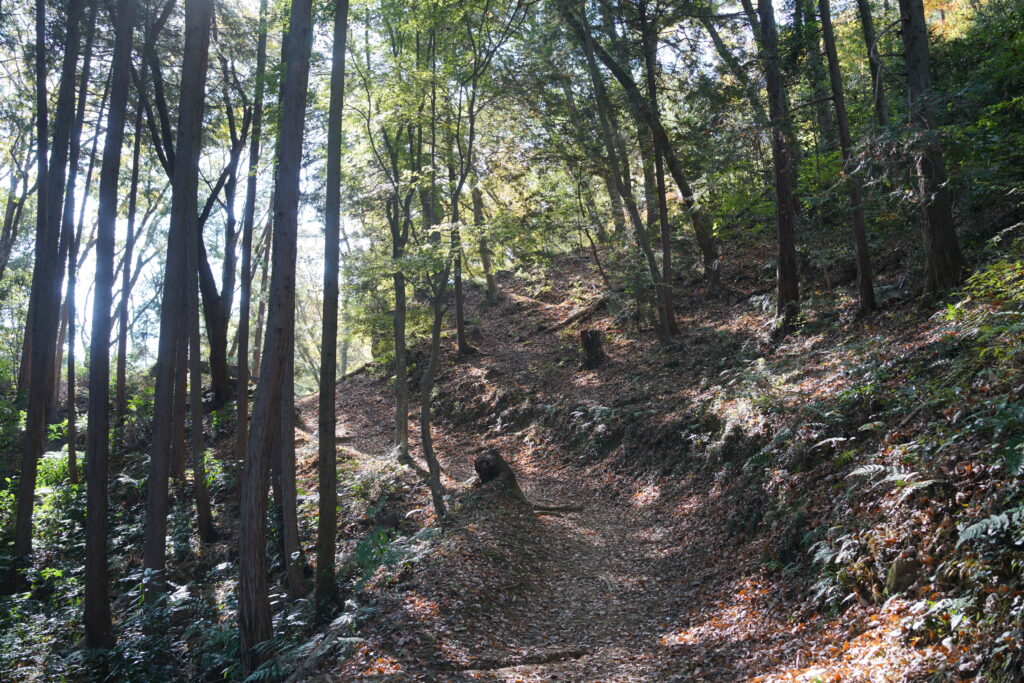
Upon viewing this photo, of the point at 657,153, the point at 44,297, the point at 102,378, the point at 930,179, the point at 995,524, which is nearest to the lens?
the point at 995,524

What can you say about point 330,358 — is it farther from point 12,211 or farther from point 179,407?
point 12,211

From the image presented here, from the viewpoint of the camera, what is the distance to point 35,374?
12.5 metres

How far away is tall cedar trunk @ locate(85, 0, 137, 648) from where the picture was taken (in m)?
9.48

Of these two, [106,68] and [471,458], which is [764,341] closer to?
[471,458]

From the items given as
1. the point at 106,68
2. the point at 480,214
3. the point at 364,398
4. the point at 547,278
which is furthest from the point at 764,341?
the point at 106,68

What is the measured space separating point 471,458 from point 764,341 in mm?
7811

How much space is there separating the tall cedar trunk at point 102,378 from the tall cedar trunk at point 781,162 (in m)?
11.1

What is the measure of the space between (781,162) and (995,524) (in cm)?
906

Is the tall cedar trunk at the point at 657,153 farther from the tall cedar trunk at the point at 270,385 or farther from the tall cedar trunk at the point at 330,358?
the tall cedar trunk at the point at 270,385

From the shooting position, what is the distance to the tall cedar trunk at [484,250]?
11414 mm

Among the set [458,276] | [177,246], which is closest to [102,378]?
[177,246]

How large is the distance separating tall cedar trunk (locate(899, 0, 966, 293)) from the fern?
18.9 feet

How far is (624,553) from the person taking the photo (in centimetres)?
941

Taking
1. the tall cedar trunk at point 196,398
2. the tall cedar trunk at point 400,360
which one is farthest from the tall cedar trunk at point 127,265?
the tall cedar trunk at point 400,360
